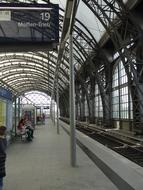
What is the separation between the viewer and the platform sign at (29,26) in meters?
16.2

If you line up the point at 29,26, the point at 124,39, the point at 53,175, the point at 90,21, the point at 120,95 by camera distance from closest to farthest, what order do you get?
1. the point at 53,175
2. the point at 29,26
3. the point at 124,39
4. the point at 90,21
5. the point at 120,95

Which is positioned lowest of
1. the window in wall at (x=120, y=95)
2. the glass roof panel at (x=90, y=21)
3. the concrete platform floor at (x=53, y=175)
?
the concrete platform floor at (x=53, y=175)

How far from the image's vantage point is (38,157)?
1548 cm

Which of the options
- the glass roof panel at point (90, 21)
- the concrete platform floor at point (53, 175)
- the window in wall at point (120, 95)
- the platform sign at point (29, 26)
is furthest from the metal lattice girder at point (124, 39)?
the concrete platform floor at point (53, 175)

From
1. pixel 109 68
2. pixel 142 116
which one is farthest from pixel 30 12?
pixel 109 68

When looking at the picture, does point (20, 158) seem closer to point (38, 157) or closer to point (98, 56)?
point (38, 157)

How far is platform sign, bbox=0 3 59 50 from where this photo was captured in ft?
53.1

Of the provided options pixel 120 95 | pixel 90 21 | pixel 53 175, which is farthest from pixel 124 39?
pixel 53 175

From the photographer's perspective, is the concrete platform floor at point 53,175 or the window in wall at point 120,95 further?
the window in wall at point 120,95

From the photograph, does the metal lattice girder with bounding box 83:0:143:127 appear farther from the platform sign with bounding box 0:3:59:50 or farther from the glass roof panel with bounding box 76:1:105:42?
the platform sign with bounding box 0:3:59:50

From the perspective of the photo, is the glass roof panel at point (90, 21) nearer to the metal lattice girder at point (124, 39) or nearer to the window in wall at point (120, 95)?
the metal lattice girder at point (124, 39)

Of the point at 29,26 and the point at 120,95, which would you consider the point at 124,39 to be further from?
the point at 29,26

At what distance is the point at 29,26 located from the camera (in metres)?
16.5

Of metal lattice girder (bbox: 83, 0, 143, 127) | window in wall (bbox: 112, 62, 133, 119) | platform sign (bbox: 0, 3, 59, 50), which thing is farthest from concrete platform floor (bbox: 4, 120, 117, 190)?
window in wall (bbox: 112, 62, 133, 119)
